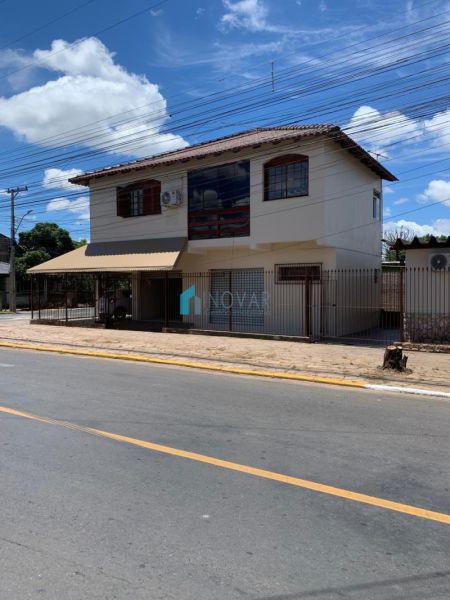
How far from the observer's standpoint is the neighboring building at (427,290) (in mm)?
13188

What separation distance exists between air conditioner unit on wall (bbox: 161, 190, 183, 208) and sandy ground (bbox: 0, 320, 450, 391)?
17.6ft

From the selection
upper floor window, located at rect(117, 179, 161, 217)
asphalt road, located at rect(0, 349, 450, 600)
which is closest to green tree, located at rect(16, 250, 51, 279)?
upper floor window, located at rect(117, 179, 161, 217)

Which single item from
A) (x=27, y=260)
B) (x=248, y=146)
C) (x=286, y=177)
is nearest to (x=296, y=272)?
(x=286, y=177)

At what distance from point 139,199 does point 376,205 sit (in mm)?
10191

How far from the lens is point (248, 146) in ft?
56.7

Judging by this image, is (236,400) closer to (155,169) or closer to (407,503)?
(407,503)

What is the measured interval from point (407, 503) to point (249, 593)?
1.74 m

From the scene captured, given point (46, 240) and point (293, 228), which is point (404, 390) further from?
point (46, 240)

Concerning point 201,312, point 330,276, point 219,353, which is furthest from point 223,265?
point 219,353

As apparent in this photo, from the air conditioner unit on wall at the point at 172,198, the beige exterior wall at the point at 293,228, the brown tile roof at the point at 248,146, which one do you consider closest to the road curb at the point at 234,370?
the beige exterior wall at the point at 293,228

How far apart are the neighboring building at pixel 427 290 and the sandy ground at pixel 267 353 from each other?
3.88 ft

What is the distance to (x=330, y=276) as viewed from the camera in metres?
17.3

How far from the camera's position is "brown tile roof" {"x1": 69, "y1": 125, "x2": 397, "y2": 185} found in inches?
641

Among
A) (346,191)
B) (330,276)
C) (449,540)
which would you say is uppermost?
(346,191)
